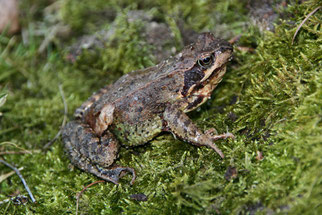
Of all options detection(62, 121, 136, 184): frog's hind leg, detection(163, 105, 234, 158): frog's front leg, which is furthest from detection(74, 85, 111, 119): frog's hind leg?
detection(163, 105, 234, 158): frog's front leg

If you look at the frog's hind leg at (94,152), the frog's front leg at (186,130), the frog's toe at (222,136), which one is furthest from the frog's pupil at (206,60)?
the frog's hind leg at (94,152)

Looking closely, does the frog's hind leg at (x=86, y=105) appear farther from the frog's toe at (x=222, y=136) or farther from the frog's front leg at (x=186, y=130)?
the frog's toe at (x=222, y=136)

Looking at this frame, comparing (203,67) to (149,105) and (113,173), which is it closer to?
(149,105)

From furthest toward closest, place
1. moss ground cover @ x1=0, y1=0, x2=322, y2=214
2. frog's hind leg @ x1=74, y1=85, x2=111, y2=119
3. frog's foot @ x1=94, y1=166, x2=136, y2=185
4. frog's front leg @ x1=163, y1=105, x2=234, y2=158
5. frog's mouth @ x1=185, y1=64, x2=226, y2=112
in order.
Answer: frog's hind leg @ x1=74, y1=85, x2=111, y2=119 < frog's mouth @ x1=185, y1=64, x2=226, y2=112 < frog's foot @ x1=94, y1=166, x2=136, y2=185 < frog's front leg @ x1=163, y1=105, x2=234, y2=158 < moss ground cover @ x1=0, y1=0, x2=322, y2=214

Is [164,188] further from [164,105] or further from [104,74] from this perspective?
[104,74]

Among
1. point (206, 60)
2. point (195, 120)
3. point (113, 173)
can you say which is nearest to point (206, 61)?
point (206, 60)

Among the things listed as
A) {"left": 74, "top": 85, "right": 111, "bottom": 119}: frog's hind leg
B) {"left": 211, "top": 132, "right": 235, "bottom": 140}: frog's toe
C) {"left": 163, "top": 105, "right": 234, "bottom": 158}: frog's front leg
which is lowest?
{"left": 211, "top": 132, "right": 235, "bottom": 140}: frog's toe

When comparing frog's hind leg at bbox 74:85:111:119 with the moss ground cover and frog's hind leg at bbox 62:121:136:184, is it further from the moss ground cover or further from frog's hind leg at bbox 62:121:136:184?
the moss ground cover
